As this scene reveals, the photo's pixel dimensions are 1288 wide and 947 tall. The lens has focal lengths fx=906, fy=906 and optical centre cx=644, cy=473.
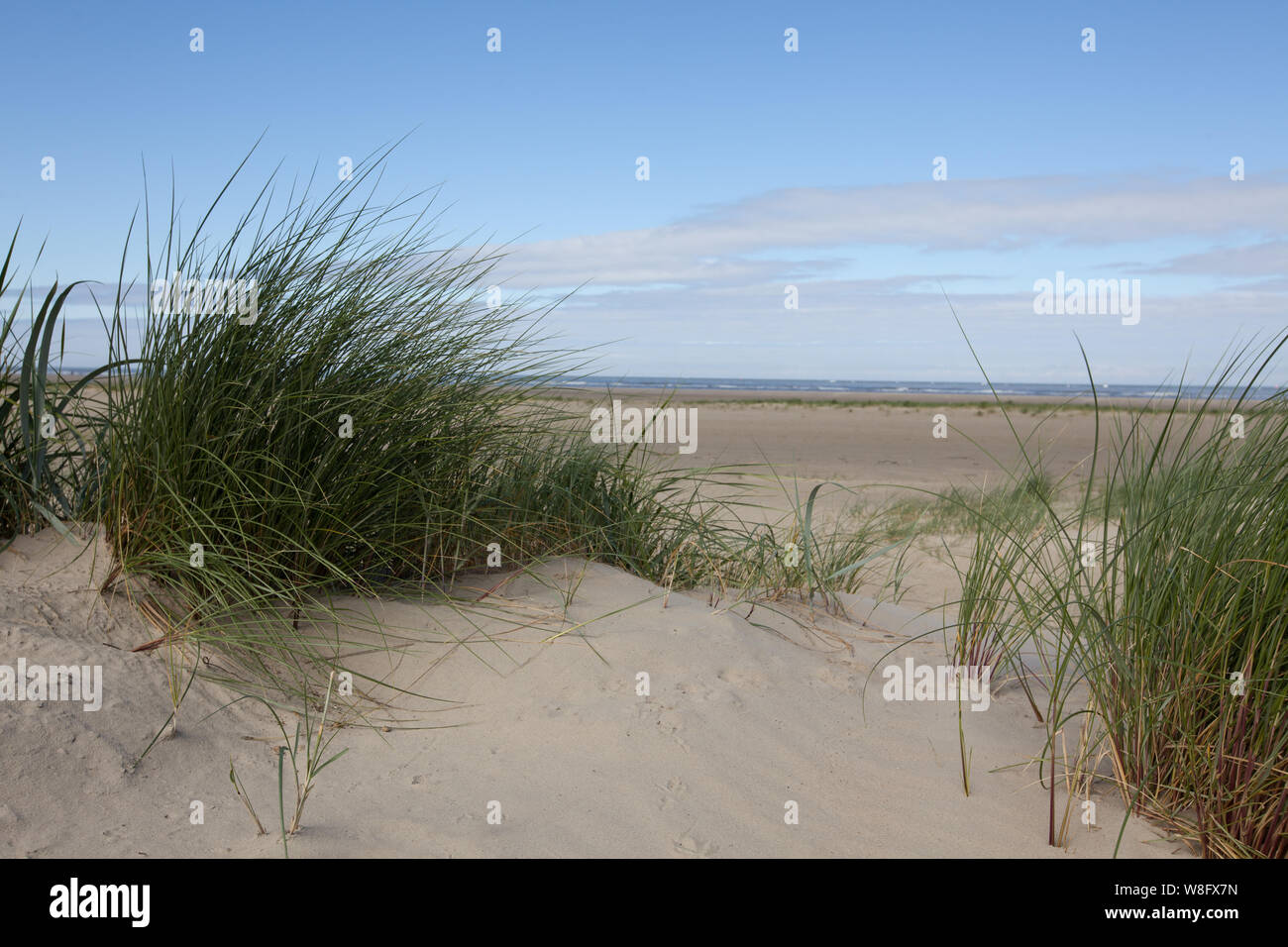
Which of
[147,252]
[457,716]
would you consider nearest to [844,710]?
[457,716]

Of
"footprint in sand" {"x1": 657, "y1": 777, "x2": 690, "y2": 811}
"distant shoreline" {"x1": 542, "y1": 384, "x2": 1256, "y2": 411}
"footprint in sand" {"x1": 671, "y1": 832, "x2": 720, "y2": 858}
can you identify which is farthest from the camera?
"distant shoreline" {"x1": 542, "y1": 384, "x2": 1256, "y2": 411}

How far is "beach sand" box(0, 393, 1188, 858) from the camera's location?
2.03 meters

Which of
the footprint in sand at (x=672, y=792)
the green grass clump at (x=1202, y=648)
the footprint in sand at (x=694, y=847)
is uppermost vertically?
the green grass clump at (x=1202, y=648)

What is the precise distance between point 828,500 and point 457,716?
6745mm

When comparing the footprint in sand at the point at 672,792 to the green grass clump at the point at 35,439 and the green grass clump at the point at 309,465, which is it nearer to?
the green grass clump at the point at 309,465

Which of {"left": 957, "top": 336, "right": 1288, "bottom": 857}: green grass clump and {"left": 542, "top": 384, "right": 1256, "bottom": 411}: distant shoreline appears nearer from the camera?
{"left": 957, "top": 336, "right": 1288, "bottom": 857}: green grass clump

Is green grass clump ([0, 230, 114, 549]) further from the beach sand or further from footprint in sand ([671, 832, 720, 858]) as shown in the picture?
footprint in sand ([671, 832, 720, 858])

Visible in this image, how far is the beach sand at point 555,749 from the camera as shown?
6.64ft

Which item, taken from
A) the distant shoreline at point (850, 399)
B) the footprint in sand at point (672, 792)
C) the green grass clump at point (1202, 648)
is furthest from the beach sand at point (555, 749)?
the distant shoreline at point (850, 399)

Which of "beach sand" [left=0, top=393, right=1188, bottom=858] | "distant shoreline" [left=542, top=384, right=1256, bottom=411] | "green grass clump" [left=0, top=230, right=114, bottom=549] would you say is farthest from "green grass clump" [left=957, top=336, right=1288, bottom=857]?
"green grass clump" [left=0, top=230, right=114, bottom=549]

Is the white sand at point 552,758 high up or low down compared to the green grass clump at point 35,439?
down

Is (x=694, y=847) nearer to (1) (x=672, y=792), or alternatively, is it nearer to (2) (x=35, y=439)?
(1) (x=672, y=792)
